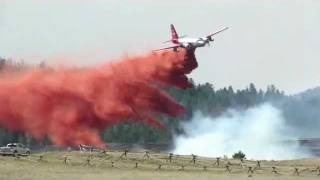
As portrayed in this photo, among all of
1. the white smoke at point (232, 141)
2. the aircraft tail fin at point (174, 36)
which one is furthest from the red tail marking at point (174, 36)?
the white smoke at point (232, 141)

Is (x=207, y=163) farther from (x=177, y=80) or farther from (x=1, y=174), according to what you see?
(x=1, y=174)

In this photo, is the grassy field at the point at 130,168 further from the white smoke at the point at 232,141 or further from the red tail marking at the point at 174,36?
the white smoke at the point at 232,141

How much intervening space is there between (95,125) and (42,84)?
1107 centimetres

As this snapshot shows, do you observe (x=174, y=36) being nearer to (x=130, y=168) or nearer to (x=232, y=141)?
(x=130, y=168)

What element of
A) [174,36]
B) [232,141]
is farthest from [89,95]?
[232,141]

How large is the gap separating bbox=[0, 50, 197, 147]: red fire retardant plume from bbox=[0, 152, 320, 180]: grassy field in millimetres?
11538

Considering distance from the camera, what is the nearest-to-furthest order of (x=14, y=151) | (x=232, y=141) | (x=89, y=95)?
(x=14, y=151) < (x=89, y=95) < (x=232, y=141)

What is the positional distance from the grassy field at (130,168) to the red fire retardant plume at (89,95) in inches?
454

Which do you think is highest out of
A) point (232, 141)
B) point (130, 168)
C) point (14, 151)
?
point (232, 141)

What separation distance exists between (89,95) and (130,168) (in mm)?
26238

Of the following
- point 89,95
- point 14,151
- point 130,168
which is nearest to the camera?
point 130,168

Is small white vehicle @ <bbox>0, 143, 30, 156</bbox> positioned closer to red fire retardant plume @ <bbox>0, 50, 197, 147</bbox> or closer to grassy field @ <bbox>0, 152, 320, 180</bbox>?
grassy field @ <bbox>0, 152, 320, 180</bbox>

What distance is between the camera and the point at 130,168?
9350 centimetres

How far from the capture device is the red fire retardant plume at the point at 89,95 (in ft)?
378
